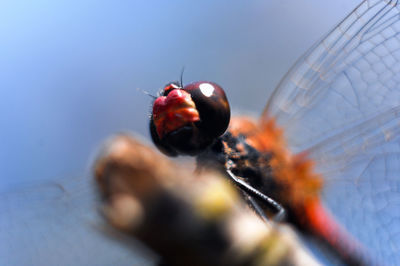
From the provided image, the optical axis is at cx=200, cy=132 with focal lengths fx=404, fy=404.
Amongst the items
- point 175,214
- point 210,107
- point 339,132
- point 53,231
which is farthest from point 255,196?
point 175,214

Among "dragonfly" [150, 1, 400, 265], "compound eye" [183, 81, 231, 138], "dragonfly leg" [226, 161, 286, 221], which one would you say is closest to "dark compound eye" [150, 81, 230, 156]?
"compound eye" [183, 81, 231, 138]

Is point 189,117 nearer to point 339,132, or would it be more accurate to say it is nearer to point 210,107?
point 210,107

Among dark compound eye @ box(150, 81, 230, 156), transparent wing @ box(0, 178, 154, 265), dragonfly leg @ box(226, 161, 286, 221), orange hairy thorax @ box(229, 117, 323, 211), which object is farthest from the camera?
orange hairy thorax @ box(229, 117, 323, 211)

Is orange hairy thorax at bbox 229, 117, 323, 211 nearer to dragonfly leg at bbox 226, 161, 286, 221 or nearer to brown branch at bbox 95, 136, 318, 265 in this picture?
dragonfly leg at bbox 226, 161, 286, 221

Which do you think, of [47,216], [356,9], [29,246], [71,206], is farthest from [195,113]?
[356,9]

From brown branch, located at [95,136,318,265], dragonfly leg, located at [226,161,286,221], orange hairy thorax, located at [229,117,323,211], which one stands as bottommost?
brown branch, located at [95,136,318,265]

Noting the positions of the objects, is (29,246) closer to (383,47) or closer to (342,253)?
(342,253)

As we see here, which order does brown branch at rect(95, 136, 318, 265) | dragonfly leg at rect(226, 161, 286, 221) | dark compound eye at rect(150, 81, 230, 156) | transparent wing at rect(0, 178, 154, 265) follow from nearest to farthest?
brown branch at rect(95, 136, 318, 265) → dark compound eye at rect(150, 81, 230, 156) → dragonfly leg at rect(226, 161, 286, 221) → transparent wing at rect(0, 178, 154, 265)
